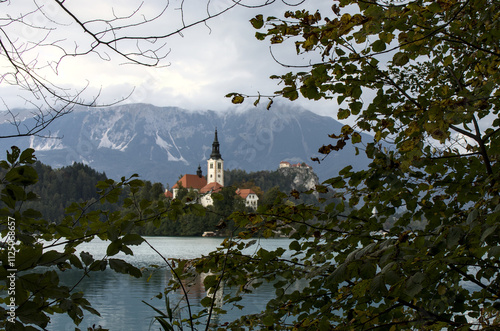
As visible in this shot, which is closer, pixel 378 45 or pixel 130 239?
pixel 130 239

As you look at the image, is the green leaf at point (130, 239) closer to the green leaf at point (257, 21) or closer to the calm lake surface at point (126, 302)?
the green leaf at point (257, 21)

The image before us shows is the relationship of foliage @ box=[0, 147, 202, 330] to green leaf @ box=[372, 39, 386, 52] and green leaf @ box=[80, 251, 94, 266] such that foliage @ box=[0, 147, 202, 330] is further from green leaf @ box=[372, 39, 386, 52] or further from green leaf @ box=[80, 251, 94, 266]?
green leaf @ box=[372, 39, 386, 52]

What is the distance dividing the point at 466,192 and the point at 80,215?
84.9 inches

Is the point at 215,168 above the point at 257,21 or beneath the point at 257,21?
above

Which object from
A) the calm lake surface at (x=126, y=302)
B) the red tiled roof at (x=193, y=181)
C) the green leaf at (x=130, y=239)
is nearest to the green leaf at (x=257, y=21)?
the green leaf at (x=130, y=239)

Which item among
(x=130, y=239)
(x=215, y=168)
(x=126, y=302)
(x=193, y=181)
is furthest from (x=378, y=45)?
(x=193, y=181)

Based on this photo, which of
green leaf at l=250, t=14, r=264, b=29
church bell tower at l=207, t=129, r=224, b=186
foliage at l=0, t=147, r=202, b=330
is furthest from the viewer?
church bell tower at l=207, t=129, r=224, b=186

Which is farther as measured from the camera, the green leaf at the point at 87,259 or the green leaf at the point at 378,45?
the green leaf at the point at 378,45

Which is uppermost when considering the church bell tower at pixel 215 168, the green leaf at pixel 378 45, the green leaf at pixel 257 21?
the church bell tower at pixel 215 168

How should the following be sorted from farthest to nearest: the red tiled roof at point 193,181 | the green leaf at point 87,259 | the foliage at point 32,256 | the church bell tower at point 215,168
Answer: the church bell tower at point 215,168 < the red tiled roof at point 193,181 < the green leaf at point 87,259 < the foliage at point 32,256

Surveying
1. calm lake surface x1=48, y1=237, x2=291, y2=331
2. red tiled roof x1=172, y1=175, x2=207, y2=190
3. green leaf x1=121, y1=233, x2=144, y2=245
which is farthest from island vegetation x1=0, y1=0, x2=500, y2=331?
red tiled roof x1=172, y1=175, x2=207, y2=190

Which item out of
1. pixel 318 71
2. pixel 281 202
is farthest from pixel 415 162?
pixel 281 202

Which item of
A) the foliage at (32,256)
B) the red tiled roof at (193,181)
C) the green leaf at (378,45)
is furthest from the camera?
the red tiled roof at (193,181)

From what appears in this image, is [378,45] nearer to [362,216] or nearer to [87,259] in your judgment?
[362,216]
